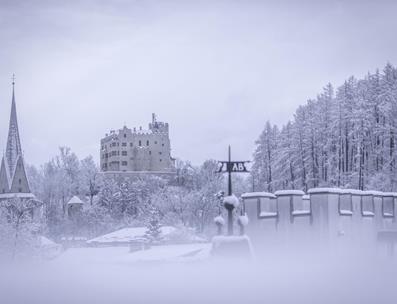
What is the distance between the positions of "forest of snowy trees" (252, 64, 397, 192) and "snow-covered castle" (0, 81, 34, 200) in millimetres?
29194

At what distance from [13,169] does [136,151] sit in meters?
60.1

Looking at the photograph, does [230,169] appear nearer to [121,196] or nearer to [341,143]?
[341,143]

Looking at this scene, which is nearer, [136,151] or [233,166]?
[233,166]

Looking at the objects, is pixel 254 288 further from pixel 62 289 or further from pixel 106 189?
pixel 106 189

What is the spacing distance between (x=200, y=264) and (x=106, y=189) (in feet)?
287

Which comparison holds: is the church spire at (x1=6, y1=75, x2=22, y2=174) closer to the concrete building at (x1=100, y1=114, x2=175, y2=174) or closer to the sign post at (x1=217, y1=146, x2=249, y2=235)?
the concrete building at (x1=100, y1=114, x2=175, y2=174)

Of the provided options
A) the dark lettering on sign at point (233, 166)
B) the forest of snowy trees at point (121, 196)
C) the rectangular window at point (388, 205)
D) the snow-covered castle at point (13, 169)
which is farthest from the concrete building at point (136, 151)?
the dark lettering on sign at point (233, 166)

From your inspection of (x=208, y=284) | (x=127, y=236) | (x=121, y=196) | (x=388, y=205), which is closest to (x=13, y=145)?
(x=127, y=236)

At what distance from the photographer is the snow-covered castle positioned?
79.5m

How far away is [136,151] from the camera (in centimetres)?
13975

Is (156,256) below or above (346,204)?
below

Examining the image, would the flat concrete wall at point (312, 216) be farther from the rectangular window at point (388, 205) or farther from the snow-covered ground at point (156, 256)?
the snow-covered ground at point (156, 256)

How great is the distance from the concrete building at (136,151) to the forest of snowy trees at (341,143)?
6523 centimetres

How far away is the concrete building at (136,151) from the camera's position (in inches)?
5482
